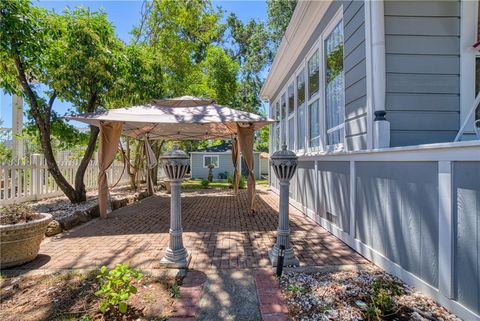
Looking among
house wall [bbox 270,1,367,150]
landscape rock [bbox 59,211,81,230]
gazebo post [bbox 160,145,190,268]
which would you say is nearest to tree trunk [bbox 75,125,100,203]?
landscape rock [bbox 59,211,81,230]

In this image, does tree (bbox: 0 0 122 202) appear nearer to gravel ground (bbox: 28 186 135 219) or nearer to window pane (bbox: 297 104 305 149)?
gravel ground (bbox: 28 186 135 219)

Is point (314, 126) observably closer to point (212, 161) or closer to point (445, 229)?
point (445, 229)

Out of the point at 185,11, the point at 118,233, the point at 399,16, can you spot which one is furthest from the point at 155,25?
the point at 399,16

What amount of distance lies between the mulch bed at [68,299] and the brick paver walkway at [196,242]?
0.37 meters

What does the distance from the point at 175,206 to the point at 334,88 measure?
11.0 ft

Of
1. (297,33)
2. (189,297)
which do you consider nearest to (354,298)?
(189,297)

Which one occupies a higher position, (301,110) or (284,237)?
(301,110)

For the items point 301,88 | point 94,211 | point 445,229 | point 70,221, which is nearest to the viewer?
point 445,229

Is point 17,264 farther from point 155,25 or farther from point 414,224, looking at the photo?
point 155,25

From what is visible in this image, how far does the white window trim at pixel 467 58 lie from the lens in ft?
11.3

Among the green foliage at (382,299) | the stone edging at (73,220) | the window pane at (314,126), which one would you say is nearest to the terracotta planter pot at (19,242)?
the stone edging at (73,220)

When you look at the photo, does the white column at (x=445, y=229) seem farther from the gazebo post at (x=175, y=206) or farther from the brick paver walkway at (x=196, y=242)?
the gazebo post at (x=175, y=206)

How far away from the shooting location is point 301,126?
23.6ft

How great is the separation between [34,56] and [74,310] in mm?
4725
